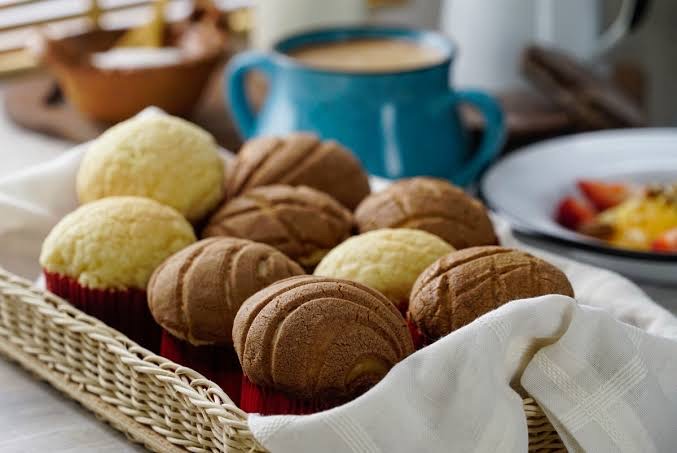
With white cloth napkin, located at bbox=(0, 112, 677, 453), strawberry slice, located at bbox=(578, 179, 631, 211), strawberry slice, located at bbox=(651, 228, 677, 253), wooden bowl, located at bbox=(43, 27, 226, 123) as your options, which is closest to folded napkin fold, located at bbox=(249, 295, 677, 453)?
white cloth napkin, located at bbox=(0, 112, 677, 453)

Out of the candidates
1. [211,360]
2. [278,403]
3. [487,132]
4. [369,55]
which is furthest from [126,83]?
[278,403]

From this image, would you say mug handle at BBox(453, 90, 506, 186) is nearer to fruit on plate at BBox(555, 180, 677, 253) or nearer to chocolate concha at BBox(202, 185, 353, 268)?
fruit on plate at BBox(555, 180, 677, 253)

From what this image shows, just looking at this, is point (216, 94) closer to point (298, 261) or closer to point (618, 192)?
point (618, 192)

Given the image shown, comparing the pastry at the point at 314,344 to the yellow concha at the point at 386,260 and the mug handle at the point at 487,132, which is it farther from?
the mug handle at the point at 487,132

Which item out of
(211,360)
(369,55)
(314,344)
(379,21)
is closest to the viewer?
(314,344)

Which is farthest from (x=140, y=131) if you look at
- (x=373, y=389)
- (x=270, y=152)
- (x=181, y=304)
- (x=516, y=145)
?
(x=516, y=145)

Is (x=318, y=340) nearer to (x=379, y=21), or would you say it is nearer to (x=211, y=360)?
(x=211, y=360)
